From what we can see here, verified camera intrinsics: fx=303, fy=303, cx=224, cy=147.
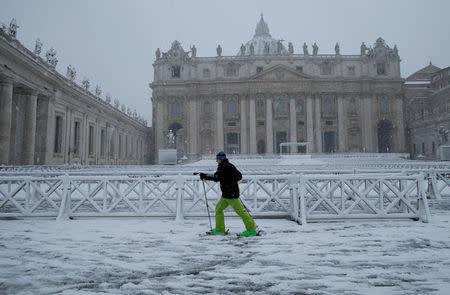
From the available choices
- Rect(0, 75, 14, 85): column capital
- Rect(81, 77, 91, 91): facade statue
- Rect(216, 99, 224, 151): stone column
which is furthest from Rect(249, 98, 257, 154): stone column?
Rect(0, 75, 14, 85): column capital

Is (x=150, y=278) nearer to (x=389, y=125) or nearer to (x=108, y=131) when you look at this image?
(x=108, y=131)

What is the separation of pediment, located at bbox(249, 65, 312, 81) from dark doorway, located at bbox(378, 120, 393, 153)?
1724cm

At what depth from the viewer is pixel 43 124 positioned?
27.0 meters

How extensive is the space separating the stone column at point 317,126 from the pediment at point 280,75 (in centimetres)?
468

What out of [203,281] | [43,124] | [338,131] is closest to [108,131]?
[43,124]

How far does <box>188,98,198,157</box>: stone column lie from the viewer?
5390 cm

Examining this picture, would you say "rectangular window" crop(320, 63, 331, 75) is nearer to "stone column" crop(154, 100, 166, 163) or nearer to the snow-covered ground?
"stone column" crop(154, 100, 166, 163)

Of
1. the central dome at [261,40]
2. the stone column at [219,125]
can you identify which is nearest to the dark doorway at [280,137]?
the stone column at [219,125]

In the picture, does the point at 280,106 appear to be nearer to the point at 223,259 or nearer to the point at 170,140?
the point at 170,140

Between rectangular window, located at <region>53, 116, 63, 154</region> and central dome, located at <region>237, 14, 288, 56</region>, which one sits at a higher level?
central dome, located at <region>237, 14, 288, 56</region>

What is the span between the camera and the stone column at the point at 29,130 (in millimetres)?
24172

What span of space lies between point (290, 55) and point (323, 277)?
181 feet

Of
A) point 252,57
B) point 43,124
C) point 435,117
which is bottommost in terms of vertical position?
point 43,124

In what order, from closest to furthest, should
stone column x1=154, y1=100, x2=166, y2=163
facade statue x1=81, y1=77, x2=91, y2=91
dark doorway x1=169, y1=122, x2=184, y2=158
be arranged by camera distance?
facade statue x1=81, y1=77, x2=91, y2=91 < stone column x1=154, y1=100, x2=166, y2=163 < dark doorway x1=169, y1=122, x2=184, y2=158
